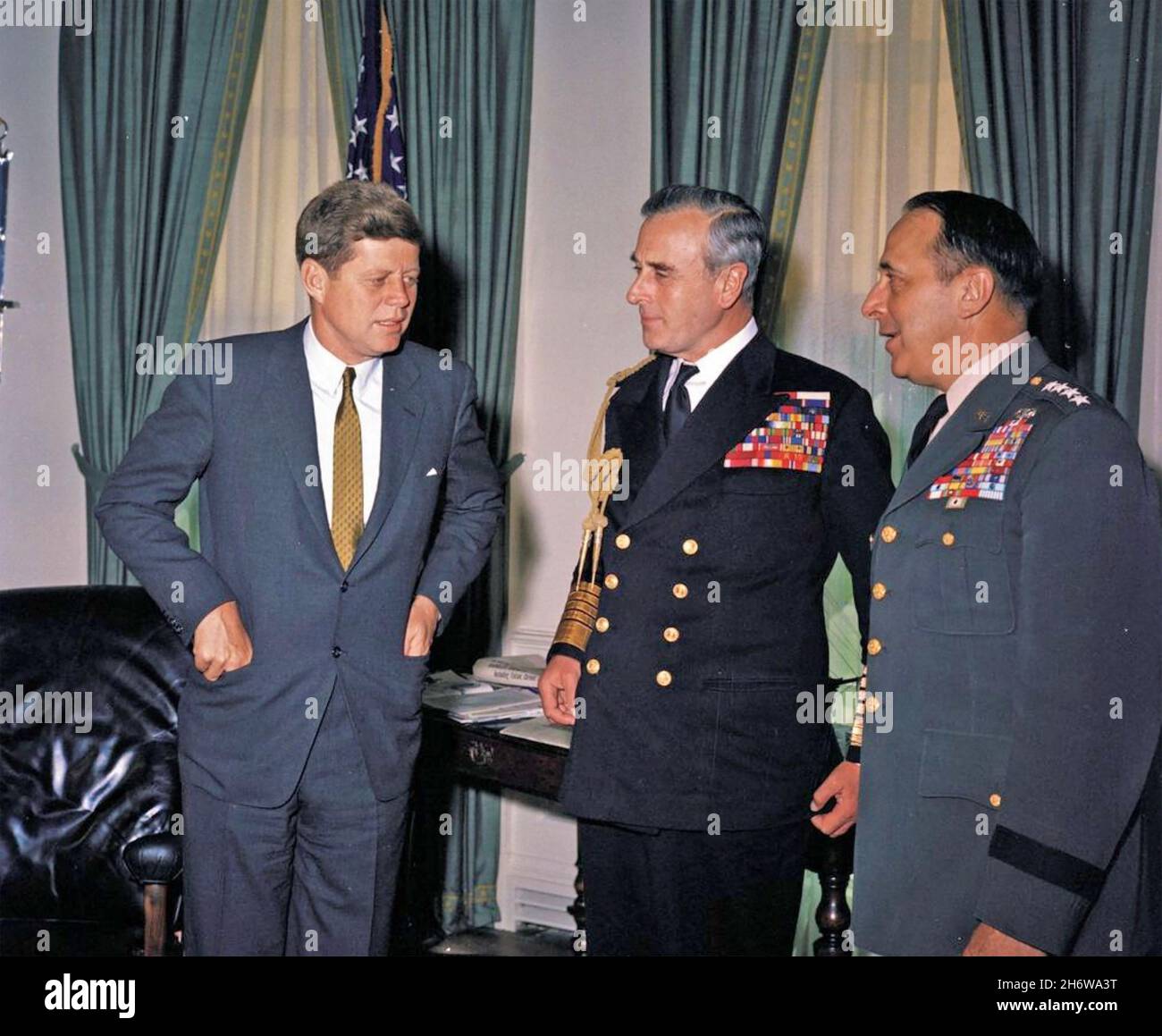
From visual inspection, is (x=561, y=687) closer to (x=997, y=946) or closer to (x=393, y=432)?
(x=393, y=432)

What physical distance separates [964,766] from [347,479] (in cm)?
129

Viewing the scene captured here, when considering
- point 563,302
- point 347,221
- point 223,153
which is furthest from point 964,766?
→ point 223,153

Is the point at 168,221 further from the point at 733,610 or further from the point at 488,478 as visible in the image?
the point at 733,610

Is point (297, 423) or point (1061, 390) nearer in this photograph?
point (1061, 390)

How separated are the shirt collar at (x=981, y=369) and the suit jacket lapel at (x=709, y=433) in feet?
1.45

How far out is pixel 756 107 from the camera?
3.73 meters

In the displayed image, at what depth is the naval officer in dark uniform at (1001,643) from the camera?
5.96ft

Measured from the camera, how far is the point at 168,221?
4.58 m

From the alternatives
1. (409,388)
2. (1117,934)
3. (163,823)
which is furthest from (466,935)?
(1117,934)

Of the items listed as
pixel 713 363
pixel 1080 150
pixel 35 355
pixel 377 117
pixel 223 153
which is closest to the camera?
pixel 713 363

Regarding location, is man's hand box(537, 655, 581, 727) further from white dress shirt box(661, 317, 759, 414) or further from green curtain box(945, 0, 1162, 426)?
green curtain box(945, 0, 1162, 426)

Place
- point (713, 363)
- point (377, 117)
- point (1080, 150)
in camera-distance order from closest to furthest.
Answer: point (713, 363)
point (1080, 150)
point (377, 117)

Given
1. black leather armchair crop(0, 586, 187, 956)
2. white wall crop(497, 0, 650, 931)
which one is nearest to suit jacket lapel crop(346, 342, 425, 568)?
black leather armchair crop(0, 586, 187, 956)

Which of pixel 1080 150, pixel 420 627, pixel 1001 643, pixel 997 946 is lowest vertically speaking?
pixel 997 946
